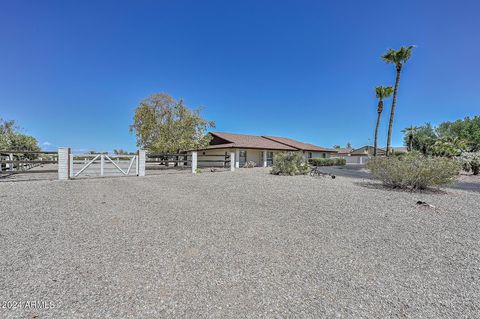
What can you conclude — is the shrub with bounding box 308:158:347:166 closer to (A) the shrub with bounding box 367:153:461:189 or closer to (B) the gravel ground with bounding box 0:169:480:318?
(A) the shrub with bounding box 367:153:461:189

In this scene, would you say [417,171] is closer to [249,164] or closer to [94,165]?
[94,165]

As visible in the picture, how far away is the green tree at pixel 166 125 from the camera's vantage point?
71.3ft

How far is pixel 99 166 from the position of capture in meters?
12.2

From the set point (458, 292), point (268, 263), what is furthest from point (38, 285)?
point (458, 292)

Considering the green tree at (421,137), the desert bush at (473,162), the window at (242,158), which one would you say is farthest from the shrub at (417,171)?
the green tree at (421,137)

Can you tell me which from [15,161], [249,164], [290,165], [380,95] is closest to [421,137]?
[380,95]

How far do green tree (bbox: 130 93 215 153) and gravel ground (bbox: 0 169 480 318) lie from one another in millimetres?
15707

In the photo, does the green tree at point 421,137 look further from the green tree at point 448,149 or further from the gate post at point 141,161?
the gate post at point 141,161

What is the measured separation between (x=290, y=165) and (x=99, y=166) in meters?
10.7

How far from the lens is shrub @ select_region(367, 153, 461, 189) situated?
8.83 meters

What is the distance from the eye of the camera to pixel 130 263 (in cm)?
312

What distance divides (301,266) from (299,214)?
2.58 metres

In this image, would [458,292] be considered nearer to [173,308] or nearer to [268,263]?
[268,263]

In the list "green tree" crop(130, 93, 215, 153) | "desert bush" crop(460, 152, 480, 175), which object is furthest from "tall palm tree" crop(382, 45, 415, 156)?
"green tree" crop(130, 93, 215, 153)
